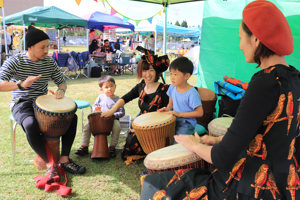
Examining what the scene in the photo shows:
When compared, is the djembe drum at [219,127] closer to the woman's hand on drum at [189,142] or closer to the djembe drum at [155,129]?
the djembe drum at [155,129]

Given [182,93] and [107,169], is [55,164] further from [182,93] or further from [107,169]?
[182,93]

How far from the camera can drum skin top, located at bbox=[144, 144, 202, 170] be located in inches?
60.6

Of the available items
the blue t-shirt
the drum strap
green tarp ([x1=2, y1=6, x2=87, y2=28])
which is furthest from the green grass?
green tarp ([x1=2, y1=6, x2=87, y2=28])

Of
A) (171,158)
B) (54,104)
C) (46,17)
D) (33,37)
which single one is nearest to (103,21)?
(46,17)

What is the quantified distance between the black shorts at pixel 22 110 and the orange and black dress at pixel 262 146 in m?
2.17

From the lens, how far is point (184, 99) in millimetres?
2812

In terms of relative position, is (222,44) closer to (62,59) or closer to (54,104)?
(54,104)

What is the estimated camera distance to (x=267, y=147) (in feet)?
3.83

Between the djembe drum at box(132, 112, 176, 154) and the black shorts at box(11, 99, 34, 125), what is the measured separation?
127 centimetres

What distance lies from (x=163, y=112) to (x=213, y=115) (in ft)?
5.76

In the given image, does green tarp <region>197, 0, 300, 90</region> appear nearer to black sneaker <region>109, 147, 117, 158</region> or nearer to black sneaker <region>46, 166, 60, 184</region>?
black sneaker <region>109, 147, 117, 158</region>

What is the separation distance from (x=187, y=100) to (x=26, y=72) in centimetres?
197

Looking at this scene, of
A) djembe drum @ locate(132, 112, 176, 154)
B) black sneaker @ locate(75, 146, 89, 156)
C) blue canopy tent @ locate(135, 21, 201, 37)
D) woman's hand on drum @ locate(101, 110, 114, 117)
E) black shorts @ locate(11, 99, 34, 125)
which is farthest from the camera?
blue canopy tent @ locate(135, 21, 201, 37)

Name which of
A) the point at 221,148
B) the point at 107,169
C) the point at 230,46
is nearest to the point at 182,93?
the point at 107,169
